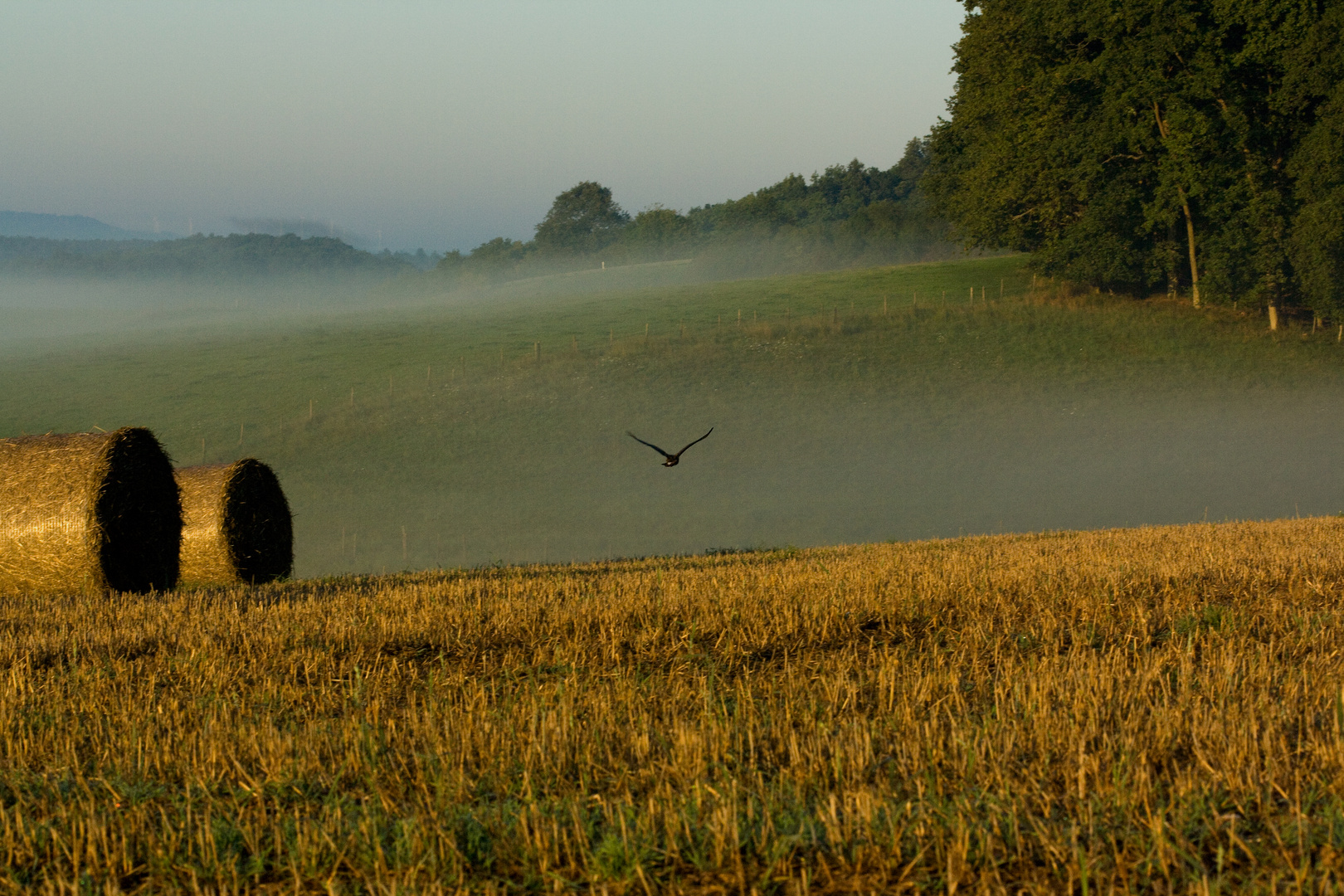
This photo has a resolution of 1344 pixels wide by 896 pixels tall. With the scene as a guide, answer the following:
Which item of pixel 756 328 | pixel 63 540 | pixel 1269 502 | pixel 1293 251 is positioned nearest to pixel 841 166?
pixel 756 328

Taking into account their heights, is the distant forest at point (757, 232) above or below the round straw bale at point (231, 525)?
above

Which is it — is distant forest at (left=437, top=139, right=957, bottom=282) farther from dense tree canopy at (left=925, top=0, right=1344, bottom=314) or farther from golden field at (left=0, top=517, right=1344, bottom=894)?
golden field at (left=0, top=517, right=1344, bottom=894)

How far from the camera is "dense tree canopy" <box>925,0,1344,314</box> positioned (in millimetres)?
43969

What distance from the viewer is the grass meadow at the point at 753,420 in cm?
3506

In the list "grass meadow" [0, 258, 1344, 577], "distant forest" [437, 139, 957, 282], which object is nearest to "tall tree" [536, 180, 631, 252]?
"distant forest" [437, 139, 957, 282]

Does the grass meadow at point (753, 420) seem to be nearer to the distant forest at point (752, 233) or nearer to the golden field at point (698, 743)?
the golden field at point (698, 743)

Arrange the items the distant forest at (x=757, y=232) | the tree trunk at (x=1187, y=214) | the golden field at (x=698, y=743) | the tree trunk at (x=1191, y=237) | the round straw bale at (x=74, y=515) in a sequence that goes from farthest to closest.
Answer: the distant forest at (x=757, y=232), the tree trunk at (x=1187, y=214), the tree trunk at (x=1191, y=237), the round straw bale at (x=74, y=515), the golden field at (x=698, y=743)

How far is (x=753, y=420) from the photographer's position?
148 feet

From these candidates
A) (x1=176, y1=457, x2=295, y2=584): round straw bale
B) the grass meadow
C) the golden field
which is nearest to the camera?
the golden field

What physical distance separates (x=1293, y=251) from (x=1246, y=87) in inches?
320

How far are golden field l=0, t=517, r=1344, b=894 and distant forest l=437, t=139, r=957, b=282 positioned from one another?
10037 centimetres

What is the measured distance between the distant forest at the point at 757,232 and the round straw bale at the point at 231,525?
9512cm

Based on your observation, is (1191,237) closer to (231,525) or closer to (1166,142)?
(1166,142)

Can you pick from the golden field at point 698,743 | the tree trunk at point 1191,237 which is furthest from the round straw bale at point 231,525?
the tree trunk at point 1191,237
